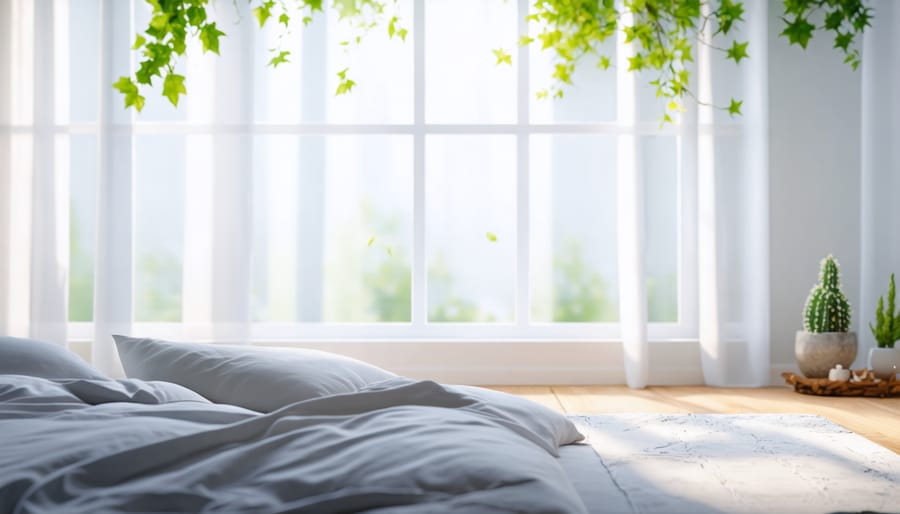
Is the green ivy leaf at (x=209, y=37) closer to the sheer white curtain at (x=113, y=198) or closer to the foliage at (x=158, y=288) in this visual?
the sheer white curtain at (x=113, y=198)

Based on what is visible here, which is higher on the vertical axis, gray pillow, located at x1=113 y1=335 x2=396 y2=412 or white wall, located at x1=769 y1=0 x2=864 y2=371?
white wall, located at x1=769 y1=0 x2=864 y2=371

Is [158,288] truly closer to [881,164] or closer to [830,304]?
[830,304]

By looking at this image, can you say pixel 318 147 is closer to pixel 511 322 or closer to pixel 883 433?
pixel 511 322

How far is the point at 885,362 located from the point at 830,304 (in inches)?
14.4

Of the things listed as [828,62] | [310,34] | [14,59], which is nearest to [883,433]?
[828,62]

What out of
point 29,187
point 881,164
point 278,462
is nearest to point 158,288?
point 29,187

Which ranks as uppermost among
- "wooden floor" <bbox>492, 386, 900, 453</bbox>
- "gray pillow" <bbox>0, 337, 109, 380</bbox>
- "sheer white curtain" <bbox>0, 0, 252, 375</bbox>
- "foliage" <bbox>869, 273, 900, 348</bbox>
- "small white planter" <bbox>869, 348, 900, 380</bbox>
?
"sheer white curtain" <bbox>0, 0, 252, 375</bbox>

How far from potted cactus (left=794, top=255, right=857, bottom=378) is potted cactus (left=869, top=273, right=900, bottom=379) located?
0.12 m

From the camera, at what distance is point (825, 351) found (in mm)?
4656

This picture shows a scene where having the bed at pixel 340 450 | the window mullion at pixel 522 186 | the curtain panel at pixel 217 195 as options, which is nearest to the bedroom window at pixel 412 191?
the window mullion at pixel 522 186

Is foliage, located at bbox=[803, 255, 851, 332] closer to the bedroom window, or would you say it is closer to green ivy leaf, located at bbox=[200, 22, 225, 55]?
the bedroom window

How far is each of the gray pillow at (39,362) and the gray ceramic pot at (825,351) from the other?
3.57 m

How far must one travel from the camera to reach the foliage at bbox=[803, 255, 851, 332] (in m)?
4.67

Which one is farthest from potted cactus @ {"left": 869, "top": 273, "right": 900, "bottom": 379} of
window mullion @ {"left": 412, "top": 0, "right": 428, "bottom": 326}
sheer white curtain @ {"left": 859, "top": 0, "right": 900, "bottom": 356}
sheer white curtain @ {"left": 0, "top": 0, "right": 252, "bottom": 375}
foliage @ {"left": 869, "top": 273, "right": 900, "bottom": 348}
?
sheer white curtain @ {"left": 0, "top": 0, "right": 252, "bottom": 375}
